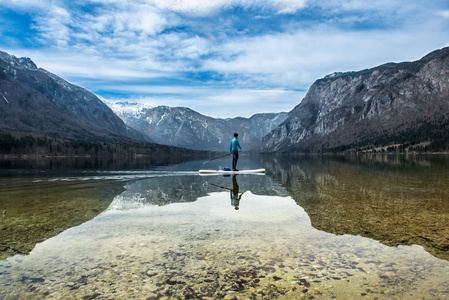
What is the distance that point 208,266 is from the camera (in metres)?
8.29

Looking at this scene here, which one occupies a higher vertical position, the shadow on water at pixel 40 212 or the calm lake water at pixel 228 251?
the shadow on water at pixel 40 212

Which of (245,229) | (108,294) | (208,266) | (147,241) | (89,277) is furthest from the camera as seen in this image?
(245,229)

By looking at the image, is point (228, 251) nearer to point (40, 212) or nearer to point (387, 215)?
point (387, 215)

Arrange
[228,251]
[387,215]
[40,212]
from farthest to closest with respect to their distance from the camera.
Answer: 1. [40,212]
2. [387,215]
3. [228,251]

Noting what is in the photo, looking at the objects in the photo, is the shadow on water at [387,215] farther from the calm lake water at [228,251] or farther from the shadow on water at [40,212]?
the shadow on water at [40,212]

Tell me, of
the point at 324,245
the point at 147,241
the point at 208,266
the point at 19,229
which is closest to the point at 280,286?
the point at 208,266

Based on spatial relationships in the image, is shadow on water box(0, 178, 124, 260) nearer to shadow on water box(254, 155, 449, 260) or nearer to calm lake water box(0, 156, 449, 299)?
calm lake water box(0, 156, 449, 299)

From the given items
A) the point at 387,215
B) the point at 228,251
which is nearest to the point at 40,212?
the point at 228,251

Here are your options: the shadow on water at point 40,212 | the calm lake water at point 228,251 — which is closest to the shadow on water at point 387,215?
the calm lake water at point 228,251

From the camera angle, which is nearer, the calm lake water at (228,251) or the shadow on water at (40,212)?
the calm lake water at (228,251)

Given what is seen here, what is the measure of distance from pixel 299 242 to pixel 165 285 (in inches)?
204

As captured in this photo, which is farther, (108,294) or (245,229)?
(245,229)

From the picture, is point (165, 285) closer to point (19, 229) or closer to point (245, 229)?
point (245, 229)

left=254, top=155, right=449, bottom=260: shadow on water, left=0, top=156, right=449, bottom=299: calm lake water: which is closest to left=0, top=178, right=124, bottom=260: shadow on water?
left=0, top=156, right=449, bottom=299: calm lake water
